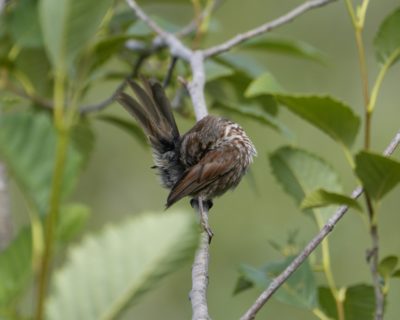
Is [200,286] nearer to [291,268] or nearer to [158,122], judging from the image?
[291,268]

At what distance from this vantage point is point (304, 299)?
2742 mm

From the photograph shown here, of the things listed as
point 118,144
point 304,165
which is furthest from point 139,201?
point 304,165

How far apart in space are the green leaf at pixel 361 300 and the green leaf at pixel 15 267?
4.87 ft

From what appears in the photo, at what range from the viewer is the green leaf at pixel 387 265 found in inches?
85.5

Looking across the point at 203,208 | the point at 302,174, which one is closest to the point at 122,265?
the point at 302,174

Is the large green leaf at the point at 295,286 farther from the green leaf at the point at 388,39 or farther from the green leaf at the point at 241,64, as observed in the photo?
the green leaf at the point at 241,64

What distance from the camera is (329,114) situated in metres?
2.26

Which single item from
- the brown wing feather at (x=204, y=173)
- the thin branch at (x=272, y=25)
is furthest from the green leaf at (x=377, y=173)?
the brown wing feather at (x=204, y=173)

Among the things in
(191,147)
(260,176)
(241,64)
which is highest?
(241,64)

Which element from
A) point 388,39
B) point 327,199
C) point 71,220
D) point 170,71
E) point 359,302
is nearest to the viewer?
point 71,220

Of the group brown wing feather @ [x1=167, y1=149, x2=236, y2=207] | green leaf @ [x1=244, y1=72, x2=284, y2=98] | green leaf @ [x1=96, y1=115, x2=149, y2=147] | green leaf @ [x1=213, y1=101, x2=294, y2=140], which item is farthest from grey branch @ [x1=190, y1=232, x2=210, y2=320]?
green leaf @ [x1=96, y1=115, x2=149, y2=147]

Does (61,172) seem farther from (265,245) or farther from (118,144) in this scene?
(118,144)

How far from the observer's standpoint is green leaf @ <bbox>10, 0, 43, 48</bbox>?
373cm

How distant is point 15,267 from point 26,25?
2.50 metres
